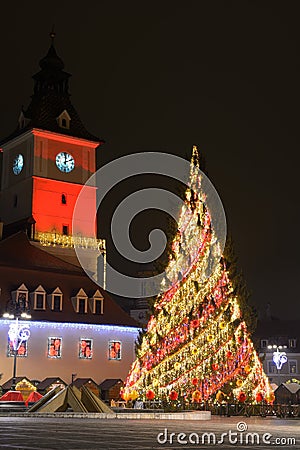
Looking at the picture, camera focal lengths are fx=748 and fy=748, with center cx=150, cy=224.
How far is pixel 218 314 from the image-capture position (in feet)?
102

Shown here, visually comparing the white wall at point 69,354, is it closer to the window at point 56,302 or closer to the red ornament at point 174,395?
the window at point 56,302

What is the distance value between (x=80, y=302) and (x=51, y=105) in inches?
1131

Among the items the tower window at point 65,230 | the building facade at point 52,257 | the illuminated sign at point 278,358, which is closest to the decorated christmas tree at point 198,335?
the building facade at point 52,257

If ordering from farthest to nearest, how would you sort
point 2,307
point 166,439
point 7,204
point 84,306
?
point 7,204
point 84,306
point 2,307
point 166,439

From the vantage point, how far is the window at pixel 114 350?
51969 millimetres

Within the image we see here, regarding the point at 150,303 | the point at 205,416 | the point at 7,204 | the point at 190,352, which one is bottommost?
the point at 205,416

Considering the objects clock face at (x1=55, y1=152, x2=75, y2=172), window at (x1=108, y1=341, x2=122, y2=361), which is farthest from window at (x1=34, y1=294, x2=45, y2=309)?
clock face at (x1=55, y1=152, x2=75, y2=172)

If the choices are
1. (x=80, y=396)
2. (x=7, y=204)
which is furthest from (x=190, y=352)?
(x=7, y=204)

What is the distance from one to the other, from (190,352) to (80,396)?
6.49m

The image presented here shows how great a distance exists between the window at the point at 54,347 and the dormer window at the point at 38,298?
2236mm

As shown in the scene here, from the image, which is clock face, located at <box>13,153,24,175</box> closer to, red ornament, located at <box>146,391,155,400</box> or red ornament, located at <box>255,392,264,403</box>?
red ornament, located at <box>146,391,155,400</box>

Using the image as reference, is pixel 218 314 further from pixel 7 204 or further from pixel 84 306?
pixel 7 204

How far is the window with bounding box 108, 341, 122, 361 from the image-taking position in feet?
171

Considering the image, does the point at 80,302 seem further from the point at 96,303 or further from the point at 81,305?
the point at 96,303
